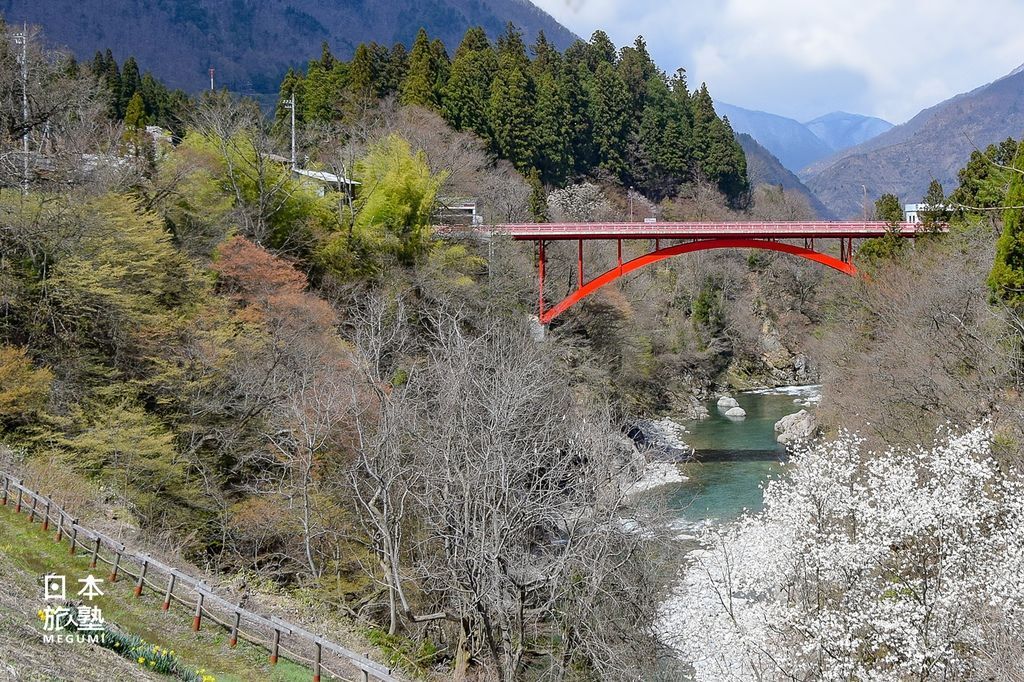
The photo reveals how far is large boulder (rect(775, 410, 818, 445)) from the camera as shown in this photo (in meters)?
21.3

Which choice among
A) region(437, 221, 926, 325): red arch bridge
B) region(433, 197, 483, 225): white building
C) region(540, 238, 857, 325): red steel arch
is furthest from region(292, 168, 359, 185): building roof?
region(540, 238, 857, 325): red steel arch

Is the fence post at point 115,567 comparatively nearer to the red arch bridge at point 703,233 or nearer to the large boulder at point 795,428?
the red arch bridge at point 703,233

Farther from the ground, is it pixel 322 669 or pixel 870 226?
pixel 870 226

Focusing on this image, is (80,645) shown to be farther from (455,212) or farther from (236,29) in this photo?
(236,29)

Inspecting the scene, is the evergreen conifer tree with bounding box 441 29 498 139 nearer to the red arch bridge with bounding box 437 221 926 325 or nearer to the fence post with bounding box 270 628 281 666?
the red arch bridge with bounding box 437 221 926 325

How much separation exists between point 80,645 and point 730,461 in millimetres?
17685

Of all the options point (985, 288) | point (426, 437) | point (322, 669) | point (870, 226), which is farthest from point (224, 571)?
point (870, 226)

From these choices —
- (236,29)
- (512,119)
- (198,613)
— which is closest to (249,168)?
(198,613)

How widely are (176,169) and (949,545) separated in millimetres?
14443

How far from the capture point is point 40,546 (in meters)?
7.38

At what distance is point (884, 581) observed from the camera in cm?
892

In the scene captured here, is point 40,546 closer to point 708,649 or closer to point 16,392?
point 16,392

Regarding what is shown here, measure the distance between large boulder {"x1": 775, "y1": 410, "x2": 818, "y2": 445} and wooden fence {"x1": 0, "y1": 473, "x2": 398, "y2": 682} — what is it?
53.7 feet

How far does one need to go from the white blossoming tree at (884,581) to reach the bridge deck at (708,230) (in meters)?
11.4
